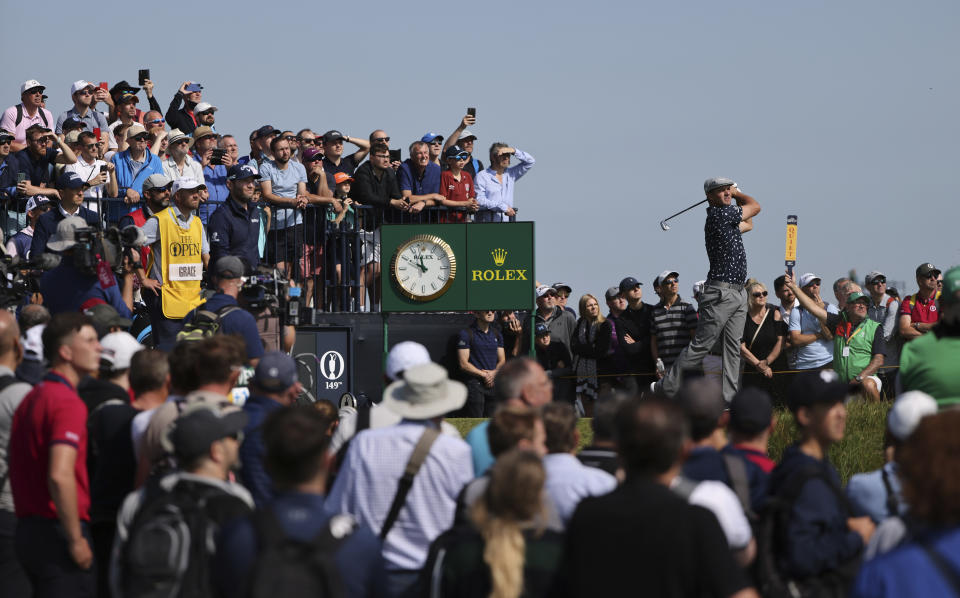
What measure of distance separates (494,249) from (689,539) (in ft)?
35.7

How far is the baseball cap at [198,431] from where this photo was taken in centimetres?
489

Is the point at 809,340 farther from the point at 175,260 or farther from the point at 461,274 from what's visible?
the point at 175,260

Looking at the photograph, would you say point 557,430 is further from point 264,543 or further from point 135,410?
point 135,410

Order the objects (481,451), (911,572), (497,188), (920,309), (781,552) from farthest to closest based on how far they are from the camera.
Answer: (497,188) < (920,309) < (481,451) < (781,552) < (911,572)

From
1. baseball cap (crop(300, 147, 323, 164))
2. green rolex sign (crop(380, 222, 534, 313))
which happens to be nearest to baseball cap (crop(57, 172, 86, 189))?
baseball cap (crop(300, 147, 323, 164))

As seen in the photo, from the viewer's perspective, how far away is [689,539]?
3979 millimetres

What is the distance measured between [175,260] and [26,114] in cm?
471

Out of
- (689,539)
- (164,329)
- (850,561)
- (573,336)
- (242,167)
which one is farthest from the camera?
(573,336)

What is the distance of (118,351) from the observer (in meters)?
6.62

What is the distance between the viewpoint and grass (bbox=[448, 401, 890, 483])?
38.1ft

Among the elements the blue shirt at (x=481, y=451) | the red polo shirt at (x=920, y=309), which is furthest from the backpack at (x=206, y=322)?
the red polo shirt at (x=920, y=309)

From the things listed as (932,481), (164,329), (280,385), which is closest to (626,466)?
(932,481)

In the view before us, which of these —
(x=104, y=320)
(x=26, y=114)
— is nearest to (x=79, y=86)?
(x=26, y=114)

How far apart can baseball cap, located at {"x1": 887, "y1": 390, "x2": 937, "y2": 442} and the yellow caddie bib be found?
6.92 meters
